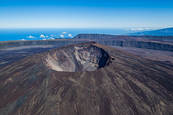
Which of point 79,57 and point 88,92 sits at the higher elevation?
point 88,92

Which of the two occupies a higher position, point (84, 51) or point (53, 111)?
point (84, 51)

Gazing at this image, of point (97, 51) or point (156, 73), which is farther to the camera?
point (97, 51)

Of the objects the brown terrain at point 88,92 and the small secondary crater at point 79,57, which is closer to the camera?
the brown terrain at point 88,92

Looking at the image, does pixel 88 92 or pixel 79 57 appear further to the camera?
pixel 79 57

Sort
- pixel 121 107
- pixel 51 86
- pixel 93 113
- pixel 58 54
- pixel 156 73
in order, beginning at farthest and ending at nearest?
pixel 58 54, pixel 156 73, pixel 51 86, pixel 121 107, pixel 93 113

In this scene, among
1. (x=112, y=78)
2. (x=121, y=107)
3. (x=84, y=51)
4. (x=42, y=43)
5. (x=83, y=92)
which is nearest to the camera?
(x=121, y=107)

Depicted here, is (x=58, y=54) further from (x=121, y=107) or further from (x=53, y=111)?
(x=121, y=107)

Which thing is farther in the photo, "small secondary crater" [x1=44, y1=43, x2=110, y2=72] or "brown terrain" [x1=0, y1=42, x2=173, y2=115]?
"small secondary crater" [x1=44, y1=43, x2=110, y2=72]

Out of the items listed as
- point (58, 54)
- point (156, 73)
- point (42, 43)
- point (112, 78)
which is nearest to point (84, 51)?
point (58, 54)
